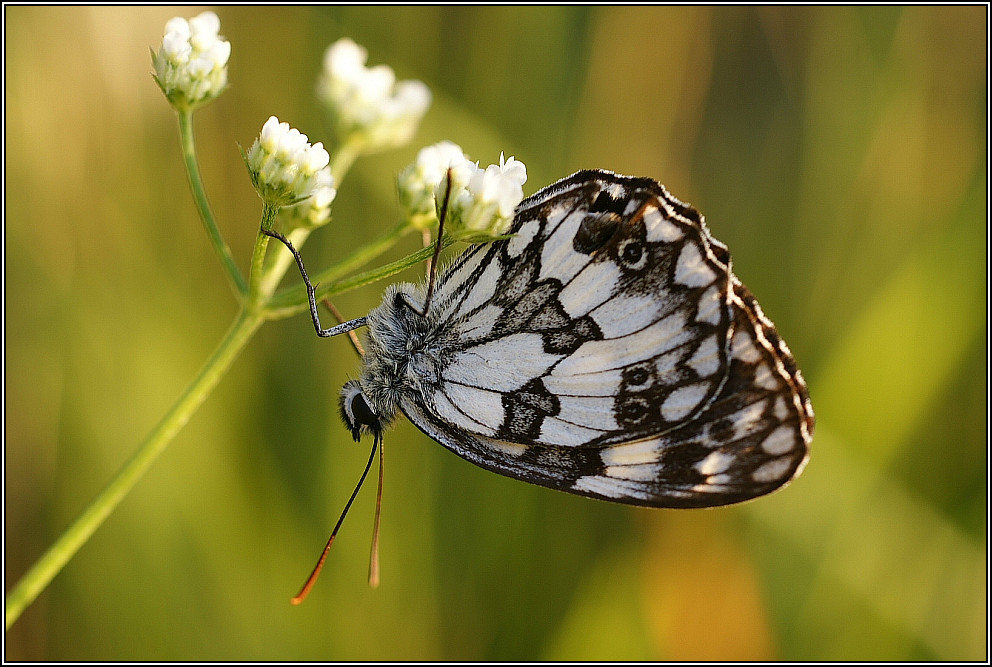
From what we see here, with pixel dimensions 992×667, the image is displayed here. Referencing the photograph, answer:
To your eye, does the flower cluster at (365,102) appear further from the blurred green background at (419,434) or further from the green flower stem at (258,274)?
the blurred green background at (419,434)

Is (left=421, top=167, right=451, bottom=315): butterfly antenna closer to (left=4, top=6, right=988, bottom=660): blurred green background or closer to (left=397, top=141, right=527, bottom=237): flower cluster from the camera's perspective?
(left=397, top=141, right=527, bottom=237): flower cluster

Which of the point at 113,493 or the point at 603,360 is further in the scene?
→ the point at 603,360

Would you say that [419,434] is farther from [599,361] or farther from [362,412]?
[599,361]

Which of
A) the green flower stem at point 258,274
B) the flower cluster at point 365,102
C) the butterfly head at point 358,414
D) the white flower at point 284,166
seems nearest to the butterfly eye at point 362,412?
the butterfly head at point 358,414

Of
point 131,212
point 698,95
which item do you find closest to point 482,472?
point 131,212

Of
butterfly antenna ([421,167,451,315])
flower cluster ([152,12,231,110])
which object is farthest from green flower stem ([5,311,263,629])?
flower cluster ([152,12,231,110])

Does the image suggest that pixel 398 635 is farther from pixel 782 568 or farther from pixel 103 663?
pixel 782 568

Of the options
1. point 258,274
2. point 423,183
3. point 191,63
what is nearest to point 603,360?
point 423,183
